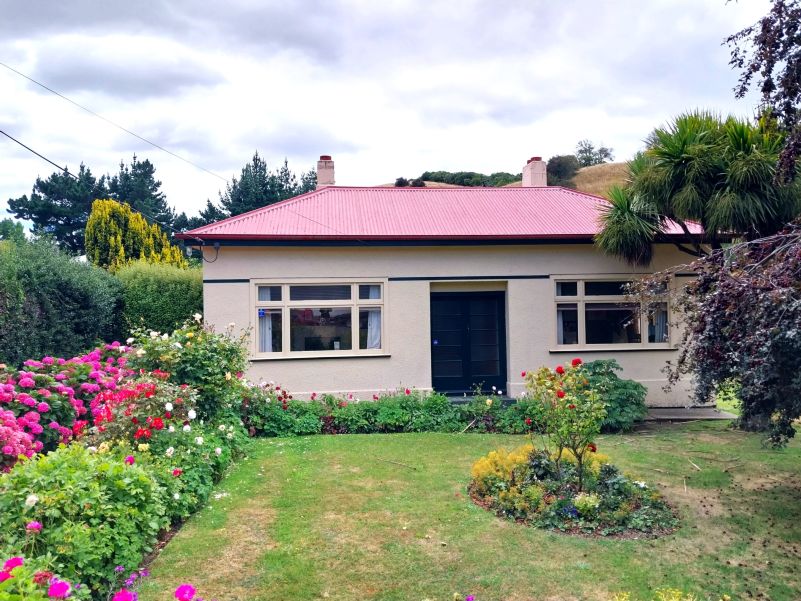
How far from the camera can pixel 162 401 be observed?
6566mm

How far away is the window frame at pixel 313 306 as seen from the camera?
37.0ft

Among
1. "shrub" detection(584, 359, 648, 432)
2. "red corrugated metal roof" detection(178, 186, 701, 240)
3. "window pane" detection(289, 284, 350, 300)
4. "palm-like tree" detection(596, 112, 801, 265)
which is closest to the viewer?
"palm-like tree" detection(596, 112, 801, 265)

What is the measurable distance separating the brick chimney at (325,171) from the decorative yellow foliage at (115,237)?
10553 mm

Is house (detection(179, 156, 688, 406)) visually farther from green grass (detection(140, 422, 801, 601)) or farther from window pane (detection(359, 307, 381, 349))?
green grass (detection(140, 422, 801, 601))

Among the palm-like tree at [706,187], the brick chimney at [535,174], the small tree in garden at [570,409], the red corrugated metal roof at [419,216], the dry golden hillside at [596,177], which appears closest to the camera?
the small tree in garden at [570,409]

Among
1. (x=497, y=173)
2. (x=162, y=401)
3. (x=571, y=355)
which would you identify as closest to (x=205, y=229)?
(x=162, y=401)

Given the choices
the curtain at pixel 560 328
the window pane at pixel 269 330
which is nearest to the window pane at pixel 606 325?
the curtain at pixel 560 328

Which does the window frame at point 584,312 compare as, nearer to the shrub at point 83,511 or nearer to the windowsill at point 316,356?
the windowsill at point 316,356

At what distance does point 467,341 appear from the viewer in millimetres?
12250

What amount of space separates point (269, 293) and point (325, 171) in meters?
5.17

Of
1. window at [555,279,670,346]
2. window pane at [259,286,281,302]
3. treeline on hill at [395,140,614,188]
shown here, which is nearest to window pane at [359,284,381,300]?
window pane at [259,286,281,302]

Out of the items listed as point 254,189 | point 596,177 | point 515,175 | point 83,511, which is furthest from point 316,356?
point 596,177

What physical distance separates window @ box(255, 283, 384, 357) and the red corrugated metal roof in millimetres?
1080

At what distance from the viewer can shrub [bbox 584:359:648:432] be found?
10117mm
